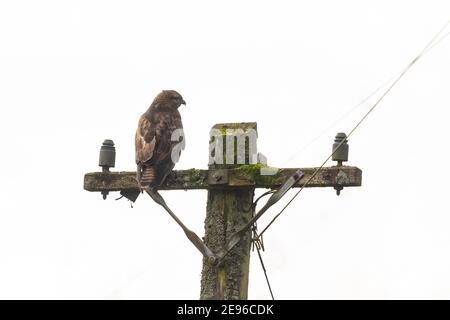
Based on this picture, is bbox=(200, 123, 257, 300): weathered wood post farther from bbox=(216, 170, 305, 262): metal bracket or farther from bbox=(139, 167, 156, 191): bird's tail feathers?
bbox=(139, 167, 156, 191): bird's tail feathers

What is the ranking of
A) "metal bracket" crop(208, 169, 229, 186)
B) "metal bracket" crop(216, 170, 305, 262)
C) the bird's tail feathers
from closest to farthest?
"metal bracket" crop(216, 170, 305, 262) → "metal bracket" crop(208, 169, 229, 186) → the bird's tail feathers

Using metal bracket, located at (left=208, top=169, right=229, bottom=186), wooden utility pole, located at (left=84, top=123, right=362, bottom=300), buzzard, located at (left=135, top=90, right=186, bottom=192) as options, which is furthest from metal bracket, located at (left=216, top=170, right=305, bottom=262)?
buzzard, located at (left=135, top=90, right=186, bottom=192)

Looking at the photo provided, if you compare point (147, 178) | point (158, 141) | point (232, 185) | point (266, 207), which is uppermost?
point (158, 141)

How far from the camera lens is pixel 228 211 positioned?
8.77 meters

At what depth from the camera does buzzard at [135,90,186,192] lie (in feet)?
31.0

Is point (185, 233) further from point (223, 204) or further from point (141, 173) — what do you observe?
Answer: point (141, 173)

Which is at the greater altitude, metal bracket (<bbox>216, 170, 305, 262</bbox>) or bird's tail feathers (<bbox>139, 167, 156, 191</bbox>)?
bird's tail feathers (<bbox>139, 167, 156, 191</bbox>)

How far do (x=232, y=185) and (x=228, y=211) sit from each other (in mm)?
221

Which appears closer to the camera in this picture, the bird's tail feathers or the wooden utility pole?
the wooden utility pole

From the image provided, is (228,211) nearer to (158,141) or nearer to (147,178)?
(147,178)

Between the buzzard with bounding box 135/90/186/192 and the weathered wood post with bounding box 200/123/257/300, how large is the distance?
2.16 ft

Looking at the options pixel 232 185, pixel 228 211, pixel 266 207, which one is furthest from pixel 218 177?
pixel 266 207

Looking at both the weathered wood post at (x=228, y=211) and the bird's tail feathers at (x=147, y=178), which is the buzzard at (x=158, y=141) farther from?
the weathered wood post at (x=228, y=211)

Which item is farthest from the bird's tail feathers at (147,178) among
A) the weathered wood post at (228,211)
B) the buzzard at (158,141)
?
the weathered wood post at (228,211)
